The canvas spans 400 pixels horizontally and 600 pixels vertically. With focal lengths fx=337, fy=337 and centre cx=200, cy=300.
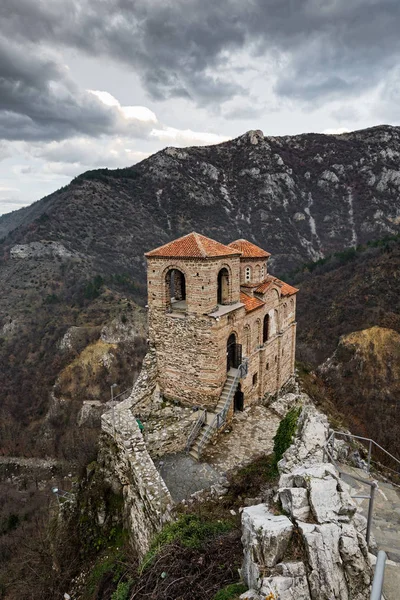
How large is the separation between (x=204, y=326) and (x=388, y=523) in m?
9.53

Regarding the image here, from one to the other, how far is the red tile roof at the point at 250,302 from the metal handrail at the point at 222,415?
2.81 meters

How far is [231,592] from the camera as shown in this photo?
5672mm

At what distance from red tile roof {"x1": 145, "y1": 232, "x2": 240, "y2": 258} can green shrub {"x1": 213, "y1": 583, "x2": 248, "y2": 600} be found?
11.0 m

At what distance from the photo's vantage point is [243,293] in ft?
63.5

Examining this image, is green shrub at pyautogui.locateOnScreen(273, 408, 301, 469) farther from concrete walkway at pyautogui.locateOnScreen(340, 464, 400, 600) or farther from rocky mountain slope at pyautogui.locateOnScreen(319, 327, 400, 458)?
rocky mountain slope at pyautogui.locateOnScreen(319, 327, 400, 458)

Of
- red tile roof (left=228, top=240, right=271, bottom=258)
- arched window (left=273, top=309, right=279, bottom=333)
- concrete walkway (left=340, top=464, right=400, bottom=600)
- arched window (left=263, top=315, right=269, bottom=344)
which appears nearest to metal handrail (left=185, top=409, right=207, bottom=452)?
concrete walkway (left=340, top=464, right=400, bottom=600)

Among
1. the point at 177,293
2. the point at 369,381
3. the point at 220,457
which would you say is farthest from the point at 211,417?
the point at 369,381

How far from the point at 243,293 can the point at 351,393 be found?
2298 cm

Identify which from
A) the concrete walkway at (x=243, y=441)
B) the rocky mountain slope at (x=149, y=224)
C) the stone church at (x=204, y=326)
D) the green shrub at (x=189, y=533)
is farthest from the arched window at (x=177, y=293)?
the rocky mountain slope at (x=149, y=224)

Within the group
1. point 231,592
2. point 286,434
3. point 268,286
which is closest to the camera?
point 231,592

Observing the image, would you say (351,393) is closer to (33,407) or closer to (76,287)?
(33,407)

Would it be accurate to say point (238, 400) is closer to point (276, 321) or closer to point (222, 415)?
point (222, 415)

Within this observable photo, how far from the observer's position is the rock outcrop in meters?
5.11

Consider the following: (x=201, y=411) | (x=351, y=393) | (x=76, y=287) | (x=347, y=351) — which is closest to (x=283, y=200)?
(x=76, y=287)
